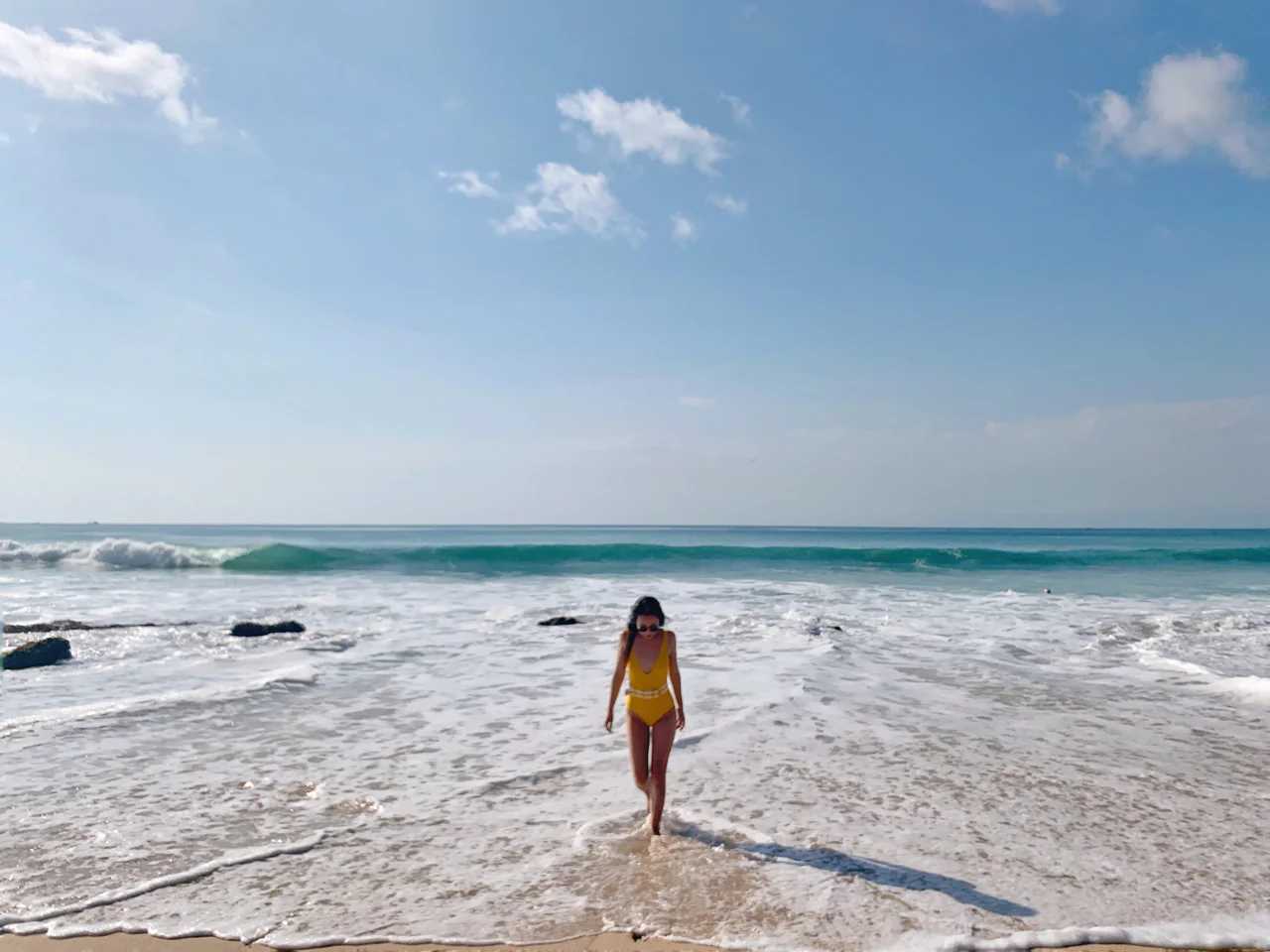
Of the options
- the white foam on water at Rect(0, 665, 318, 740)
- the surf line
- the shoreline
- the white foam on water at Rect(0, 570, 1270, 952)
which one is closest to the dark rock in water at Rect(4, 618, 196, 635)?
the white foam on water at Rect(0, 570, 1270, 952)

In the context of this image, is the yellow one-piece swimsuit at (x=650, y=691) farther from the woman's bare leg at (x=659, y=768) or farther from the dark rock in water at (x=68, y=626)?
the dark rock in water at (x=68, y=626)

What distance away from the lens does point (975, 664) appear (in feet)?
42.5

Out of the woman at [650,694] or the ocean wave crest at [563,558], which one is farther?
the ocean wave crest at [563,558]

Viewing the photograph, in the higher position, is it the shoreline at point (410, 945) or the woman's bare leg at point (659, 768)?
the woman's bare leg at point (659, 768)

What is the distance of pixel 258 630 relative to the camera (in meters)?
15.0

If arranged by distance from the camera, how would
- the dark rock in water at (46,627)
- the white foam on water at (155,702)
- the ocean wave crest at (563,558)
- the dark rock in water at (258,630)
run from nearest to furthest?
the white foam on water at (155,702), the dark rock in water at (258,630), the dark rock in water at (46,627), the ocean wave crest at (563,558)

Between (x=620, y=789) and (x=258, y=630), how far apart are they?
1069 centimetres

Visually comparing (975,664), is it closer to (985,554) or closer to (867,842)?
(867,842)

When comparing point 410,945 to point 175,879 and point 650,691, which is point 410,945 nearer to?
point 175,879

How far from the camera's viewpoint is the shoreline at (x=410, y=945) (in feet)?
13.7

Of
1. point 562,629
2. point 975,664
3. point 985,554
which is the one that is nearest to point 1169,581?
point 985,554

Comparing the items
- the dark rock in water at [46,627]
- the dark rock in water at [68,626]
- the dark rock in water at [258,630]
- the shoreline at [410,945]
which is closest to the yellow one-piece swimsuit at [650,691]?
the shoreline at [410,945]

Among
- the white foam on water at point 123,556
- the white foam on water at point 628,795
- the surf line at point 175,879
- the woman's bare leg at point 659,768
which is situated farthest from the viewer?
the white foam on water at point 123,556

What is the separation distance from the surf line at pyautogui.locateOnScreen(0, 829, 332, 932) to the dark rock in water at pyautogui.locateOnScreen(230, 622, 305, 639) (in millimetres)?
10323
